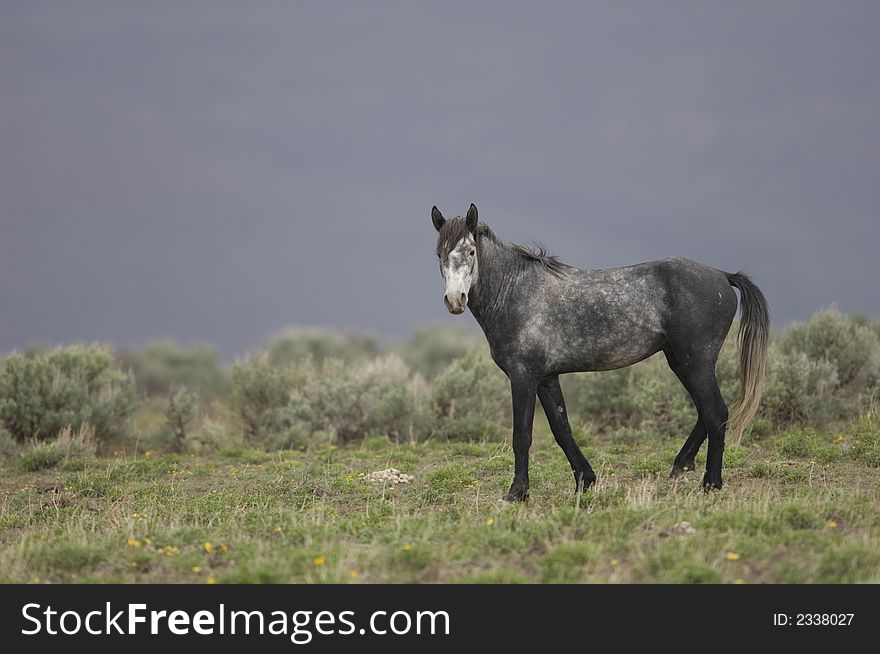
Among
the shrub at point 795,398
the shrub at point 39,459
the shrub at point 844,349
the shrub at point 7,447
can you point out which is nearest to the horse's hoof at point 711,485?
the shrub at point 795,398

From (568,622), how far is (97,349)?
45.1 feet

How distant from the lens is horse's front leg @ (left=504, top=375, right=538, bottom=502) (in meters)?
8.72

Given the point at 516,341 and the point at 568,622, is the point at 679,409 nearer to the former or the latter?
the point at 516,341

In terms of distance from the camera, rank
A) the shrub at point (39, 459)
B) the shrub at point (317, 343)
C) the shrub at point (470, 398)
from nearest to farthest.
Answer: the shrub at point (39, 459) → the shrub at point (470, 398) → the shrub at point (317, 343)

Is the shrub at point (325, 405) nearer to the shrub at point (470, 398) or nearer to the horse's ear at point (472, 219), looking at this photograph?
the shrub at point (470, 398)

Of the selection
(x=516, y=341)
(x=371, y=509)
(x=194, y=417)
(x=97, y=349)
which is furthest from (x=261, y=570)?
(x=97, y=349)

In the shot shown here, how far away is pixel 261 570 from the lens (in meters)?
6.41

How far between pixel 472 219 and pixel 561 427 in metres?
2.40

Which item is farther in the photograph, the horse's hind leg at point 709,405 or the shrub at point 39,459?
the shrub at point 39,459

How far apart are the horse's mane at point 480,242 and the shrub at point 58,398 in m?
9.08

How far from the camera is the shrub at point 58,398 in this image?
49.6 ft

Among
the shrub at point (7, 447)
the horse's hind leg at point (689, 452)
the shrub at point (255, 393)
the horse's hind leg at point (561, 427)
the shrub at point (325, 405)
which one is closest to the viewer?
the horse's hind leg at point (561, 427)

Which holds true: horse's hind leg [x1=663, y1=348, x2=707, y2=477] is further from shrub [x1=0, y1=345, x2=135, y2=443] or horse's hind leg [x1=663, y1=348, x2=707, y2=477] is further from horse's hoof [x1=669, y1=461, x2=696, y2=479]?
shrub [x1=0, y1=345, x2=135, y2=443]

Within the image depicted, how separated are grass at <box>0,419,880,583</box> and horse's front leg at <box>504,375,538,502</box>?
218mm
